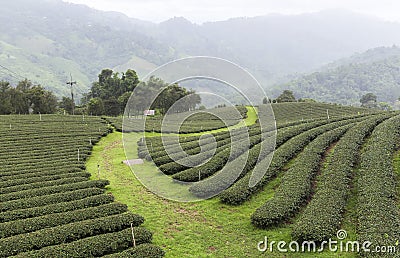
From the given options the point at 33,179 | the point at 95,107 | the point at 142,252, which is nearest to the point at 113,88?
the point at 95,107

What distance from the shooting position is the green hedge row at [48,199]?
639 inches

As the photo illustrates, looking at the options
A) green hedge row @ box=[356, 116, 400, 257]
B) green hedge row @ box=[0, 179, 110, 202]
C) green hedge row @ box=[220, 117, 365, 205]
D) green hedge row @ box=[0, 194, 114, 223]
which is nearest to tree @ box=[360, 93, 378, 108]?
green hedge row @ box=[220, 117, 365, 205]

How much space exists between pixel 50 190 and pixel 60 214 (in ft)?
13.7

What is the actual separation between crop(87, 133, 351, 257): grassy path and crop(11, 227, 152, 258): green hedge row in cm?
106

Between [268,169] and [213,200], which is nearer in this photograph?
[213,200]

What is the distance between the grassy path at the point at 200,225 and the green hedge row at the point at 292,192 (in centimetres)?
55

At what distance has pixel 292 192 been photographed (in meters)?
16.2

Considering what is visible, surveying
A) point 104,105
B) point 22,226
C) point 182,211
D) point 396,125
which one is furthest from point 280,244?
point 104,105

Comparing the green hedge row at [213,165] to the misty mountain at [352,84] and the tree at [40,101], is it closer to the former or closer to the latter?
the tree at [40,101]

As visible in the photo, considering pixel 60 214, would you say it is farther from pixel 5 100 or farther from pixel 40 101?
pixel 40 101

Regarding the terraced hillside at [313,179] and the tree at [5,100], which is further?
the tree at [5,100]

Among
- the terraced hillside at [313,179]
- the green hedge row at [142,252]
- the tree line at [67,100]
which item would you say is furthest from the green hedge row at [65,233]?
the tree line at [67,100]

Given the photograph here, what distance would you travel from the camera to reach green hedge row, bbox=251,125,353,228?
14.6 m

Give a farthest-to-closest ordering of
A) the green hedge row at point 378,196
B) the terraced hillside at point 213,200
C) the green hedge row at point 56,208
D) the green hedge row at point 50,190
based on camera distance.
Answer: the green hedge row at point 50,190, the green hedge row at point 56,208, the terraced hillside at point 213,200, the green hedge row at point 378,196
